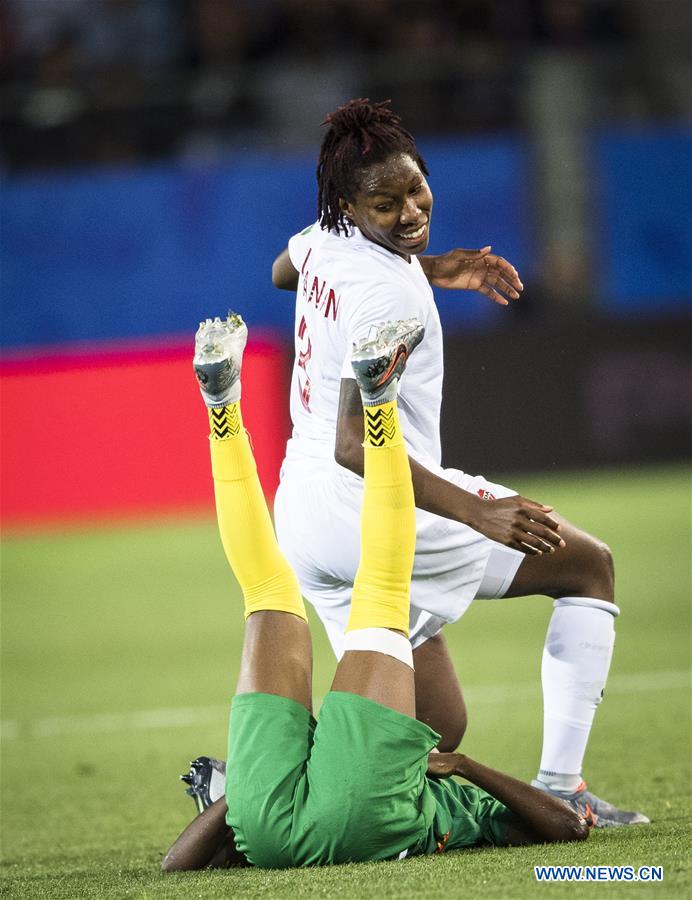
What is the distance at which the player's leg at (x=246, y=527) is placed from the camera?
13.1ft

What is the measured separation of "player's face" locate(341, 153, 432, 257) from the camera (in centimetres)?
392

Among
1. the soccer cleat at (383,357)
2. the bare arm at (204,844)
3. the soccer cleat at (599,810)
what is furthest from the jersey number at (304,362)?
the soccer cleat at (599,810)

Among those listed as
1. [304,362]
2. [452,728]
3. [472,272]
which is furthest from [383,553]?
[472,272]

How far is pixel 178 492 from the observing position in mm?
12711

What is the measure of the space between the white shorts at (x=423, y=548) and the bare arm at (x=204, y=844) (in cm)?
75

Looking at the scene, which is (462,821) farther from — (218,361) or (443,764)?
(218,361)

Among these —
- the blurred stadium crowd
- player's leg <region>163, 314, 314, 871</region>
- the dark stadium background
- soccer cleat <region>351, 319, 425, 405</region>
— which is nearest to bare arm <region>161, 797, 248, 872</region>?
player's leg <region>163, 314, 314, 871</region>

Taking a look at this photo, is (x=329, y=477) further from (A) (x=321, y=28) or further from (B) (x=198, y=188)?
(A) (x=321, y=28)

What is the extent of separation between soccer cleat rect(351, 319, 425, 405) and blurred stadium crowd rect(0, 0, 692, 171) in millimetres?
9924

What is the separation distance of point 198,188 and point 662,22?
5007 millimetres

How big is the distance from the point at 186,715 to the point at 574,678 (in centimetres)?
281

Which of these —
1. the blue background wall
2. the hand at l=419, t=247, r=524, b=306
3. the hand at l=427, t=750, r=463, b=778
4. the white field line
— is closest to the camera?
the hand at l=427, t=750, r=463, b=778

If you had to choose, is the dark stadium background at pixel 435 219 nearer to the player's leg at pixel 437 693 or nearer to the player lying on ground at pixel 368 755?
the player's leg at pixel 437 693

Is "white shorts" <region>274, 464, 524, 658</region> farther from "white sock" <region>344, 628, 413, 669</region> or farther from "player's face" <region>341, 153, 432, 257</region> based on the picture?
"player's face" <region>341, 153, 432, 257</region>
